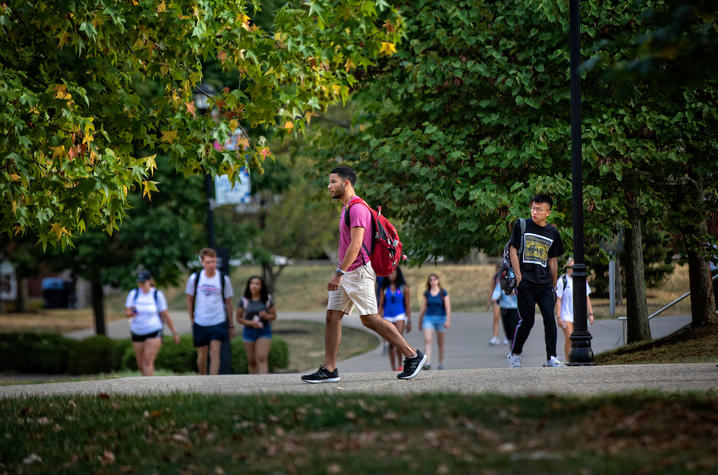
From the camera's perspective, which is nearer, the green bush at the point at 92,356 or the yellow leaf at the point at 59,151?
the yellow leaf at the point at 59,151

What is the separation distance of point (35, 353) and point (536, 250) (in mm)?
16515

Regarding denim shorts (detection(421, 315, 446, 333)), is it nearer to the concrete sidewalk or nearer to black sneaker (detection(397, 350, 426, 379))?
the concrete sidewalk

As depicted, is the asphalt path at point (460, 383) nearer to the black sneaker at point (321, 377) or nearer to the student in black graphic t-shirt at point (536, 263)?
the black sneaker at point (321, 377)

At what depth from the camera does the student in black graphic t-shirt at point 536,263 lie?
1036cm

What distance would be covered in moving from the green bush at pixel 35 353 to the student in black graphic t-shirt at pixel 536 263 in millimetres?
15268

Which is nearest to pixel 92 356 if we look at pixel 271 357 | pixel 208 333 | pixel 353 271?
pixel 271 357

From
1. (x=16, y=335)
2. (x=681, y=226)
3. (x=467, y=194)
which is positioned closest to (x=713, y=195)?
(x=681, y=226)

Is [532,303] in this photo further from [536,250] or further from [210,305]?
[210,305]

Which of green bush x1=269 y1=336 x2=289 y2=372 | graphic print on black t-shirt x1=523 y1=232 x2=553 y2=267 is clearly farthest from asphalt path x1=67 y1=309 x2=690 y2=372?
graphic print on black t-shirt x1=523 y1=232 x2=553 y2=267

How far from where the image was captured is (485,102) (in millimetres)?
13586

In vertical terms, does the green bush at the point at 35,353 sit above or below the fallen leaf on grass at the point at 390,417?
below

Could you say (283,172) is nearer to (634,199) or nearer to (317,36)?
(634,199)

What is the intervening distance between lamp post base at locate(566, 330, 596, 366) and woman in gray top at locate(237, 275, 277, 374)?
473 cm

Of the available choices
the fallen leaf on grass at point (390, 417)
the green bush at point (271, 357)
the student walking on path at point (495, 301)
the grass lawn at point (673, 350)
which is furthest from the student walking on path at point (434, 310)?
the fallen leaf on grass at point (390, 417)
